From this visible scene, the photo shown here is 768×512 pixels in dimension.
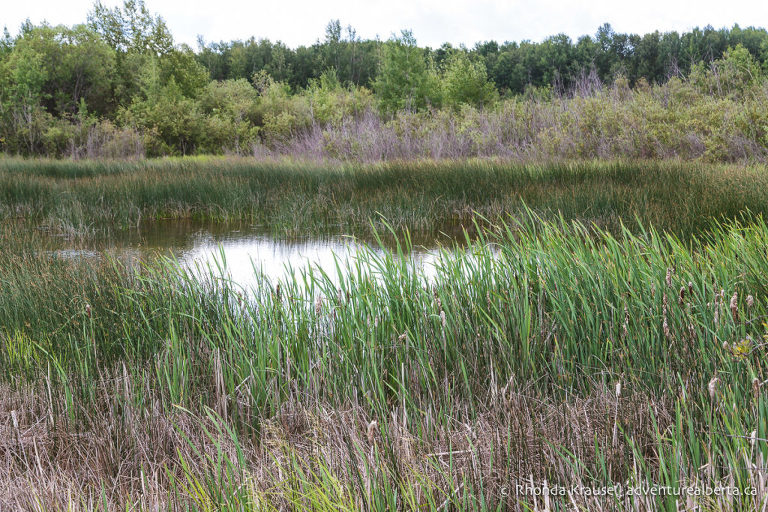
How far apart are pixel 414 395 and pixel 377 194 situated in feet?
21.3

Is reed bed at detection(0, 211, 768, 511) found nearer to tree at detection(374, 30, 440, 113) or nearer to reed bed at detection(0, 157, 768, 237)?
reed bed at detection(0, 157, 768, 237)

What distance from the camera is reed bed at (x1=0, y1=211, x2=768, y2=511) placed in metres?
1.58

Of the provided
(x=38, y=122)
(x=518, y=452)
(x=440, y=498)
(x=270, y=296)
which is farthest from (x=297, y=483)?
(x=38, y=122)

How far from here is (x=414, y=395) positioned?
7.81 feet

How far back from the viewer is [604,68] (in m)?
45.9

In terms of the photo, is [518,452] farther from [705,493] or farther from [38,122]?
[38,122]

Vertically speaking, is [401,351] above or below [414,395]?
above

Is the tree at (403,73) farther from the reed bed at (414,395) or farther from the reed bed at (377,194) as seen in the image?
the reed bed at (414,395)

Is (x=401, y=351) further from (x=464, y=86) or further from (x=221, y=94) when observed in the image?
(x=221, y=94)

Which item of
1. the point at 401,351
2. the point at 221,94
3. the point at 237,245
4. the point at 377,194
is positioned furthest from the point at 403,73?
the point at 401,351

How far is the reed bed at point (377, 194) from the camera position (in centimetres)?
691

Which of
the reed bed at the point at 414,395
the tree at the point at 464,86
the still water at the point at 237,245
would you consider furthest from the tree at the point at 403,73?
the reed bed at the point at 414,395

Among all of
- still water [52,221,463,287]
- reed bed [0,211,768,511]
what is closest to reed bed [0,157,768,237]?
still water [52,221,463,287]

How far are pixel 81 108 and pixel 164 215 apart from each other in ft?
71.9
